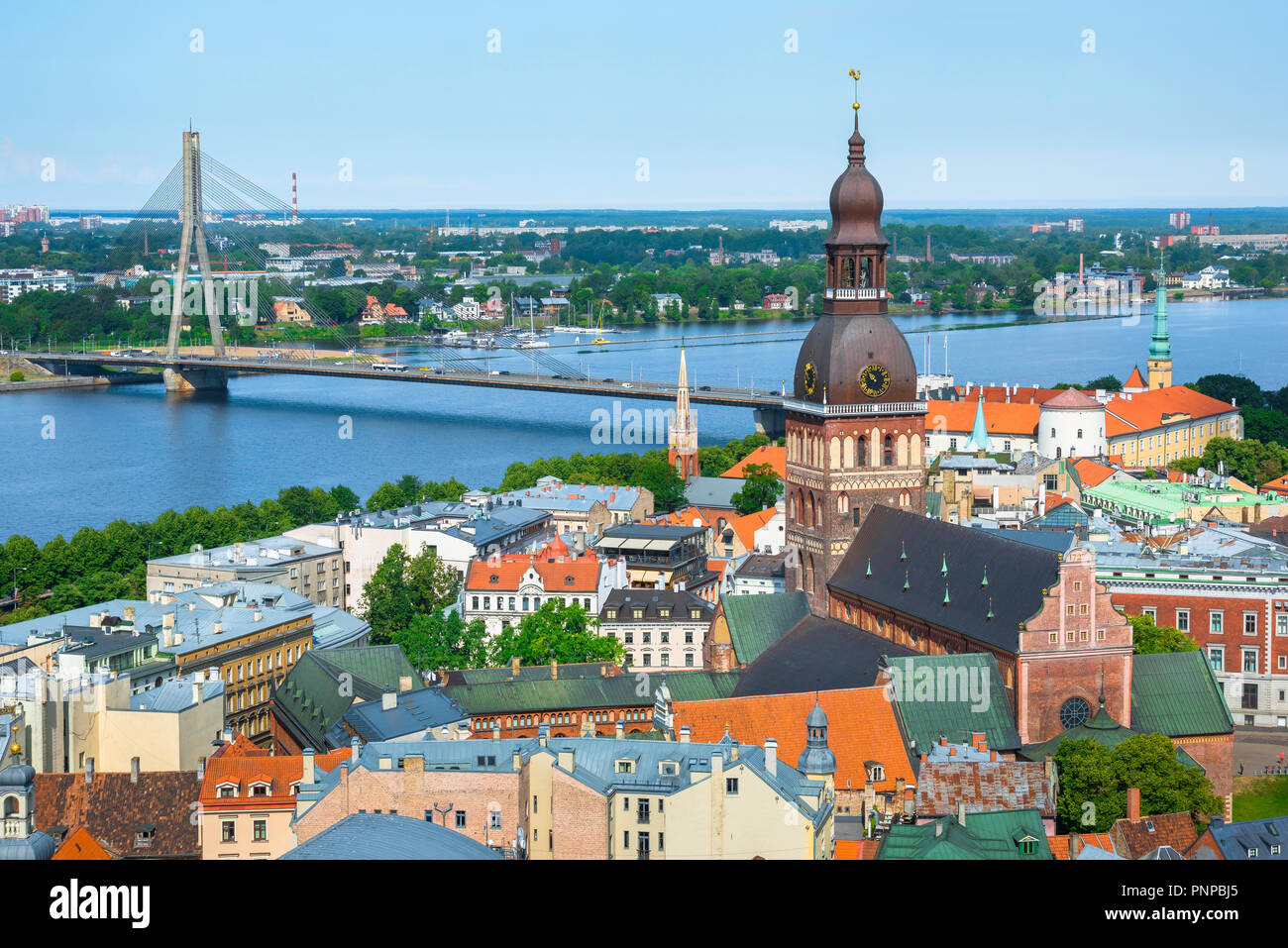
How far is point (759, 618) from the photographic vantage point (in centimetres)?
2869

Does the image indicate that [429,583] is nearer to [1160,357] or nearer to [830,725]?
[830,725]

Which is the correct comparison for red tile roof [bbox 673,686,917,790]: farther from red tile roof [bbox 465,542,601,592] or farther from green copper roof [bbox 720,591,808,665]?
red tile roof [bbox 465,542,601,592]

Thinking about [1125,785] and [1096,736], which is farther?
[1096,736]

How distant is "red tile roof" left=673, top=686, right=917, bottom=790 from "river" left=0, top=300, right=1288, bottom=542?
106 ft

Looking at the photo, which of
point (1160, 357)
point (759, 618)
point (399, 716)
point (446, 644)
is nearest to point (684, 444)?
point (1160, 357)

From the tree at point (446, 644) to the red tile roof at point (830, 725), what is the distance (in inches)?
374

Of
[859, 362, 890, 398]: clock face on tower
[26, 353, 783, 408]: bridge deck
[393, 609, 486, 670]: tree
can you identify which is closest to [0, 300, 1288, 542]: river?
[26, 353, 783, 408]: bridge deck

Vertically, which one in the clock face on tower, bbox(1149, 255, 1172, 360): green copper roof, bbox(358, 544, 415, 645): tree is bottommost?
bbox(358, 544, 415, 645): tree

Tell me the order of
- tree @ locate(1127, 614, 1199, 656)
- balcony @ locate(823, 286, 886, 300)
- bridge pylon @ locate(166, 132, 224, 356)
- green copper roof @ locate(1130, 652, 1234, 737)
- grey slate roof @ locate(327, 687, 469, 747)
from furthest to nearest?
bridge pylon @ locate(166, 132, 224, 356) → balcony @ locate(823, 286, 886, 300) → tree @ locate(1127, 614, 1199, 656) → grey slate roof @ locate(327, 687, 469, 747) → green copper roof @ locate(1130, 652, 1234, 737)

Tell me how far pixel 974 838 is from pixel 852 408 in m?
10.9

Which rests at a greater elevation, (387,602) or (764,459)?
(764,459)

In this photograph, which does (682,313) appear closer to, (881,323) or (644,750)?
(881,323)

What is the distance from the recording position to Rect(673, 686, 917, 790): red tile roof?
22719mm

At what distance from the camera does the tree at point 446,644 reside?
108ft
